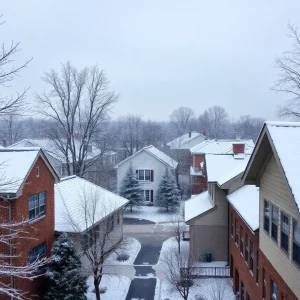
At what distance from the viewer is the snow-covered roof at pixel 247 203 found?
14688 millimetres

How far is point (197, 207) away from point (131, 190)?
52.1 feet

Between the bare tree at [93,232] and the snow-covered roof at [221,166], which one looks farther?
the snow-covered roof at [221,166]

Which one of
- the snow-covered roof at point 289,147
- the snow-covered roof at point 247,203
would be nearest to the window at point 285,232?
the snow-covered roof at point 289,147

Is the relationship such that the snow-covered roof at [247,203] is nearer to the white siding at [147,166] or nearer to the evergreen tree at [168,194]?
the evergreen tree at [168,194]

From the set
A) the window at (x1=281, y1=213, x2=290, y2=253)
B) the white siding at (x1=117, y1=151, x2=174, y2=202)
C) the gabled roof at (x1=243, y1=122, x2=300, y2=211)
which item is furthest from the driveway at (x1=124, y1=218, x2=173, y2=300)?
the gabled roof at (x1=243, y1=122, x2=300, y2=211)

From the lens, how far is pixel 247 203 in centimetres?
1739

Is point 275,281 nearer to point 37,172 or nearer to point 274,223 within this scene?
point 274,223

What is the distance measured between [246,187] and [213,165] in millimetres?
4937

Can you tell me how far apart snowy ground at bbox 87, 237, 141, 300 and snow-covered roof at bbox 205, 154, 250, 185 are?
23.9ft

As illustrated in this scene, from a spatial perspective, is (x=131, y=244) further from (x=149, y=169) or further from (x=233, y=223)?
(x=149, y=169)

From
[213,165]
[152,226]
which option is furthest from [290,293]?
[152,226]

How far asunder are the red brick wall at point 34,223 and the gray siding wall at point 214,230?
8557mm

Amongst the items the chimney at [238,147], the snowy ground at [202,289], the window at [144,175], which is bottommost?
the snowy ground at [202,289]

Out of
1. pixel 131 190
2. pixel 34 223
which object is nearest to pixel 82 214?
pixel 34 223
